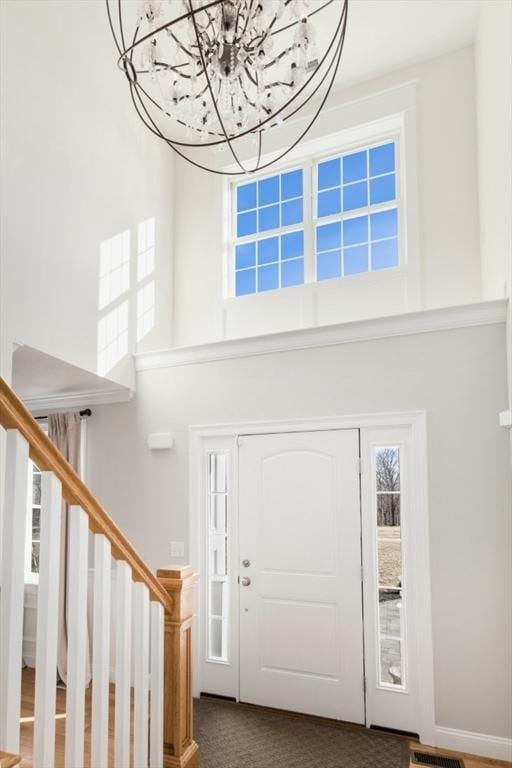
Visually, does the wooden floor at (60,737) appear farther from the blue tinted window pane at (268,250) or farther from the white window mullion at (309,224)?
the blue tinted window pane at (268,250)

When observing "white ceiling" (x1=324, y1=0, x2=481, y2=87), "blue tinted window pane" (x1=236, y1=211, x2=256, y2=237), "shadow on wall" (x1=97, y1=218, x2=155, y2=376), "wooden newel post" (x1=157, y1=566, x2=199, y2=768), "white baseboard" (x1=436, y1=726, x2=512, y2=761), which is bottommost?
"white baseboard" (x1=436, y1=726, x2=512, y2=761)

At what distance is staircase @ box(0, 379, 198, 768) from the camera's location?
1.35 m

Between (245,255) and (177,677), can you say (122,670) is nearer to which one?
(177,677)

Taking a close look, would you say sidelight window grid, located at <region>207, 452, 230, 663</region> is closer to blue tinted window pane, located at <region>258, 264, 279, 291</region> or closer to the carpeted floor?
the carpeted floor

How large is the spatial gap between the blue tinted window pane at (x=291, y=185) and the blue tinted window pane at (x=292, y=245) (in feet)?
1.25

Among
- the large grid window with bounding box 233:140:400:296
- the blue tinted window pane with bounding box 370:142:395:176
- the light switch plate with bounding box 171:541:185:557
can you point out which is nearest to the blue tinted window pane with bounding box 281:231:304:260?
the large grid window with bounding box 233:140:400:296

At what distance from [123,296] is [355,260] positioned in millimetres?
1982

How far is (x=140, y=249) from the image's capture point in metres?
4.52

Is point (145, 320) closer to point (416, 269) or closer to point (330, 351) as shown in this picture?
point (330, 351)

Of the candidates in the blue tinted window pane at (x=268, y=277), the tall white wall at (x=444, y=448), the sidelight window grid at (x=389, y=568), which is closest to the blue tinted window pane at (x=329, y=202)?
the blue tinted window pane at (x=268, y=277)

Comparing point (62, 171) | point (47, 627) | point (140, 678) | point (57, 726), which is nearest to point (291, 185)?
point (62, 171)

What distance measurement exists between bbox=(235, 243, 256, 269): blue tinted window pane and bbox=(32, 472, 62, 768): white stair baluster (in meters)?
3.72

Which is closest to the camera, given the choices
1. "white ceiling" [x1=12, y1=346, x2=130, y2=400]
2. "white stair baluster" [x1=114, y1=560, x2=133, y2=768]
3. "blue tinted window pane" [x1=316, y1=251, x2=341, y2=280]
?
"white stair baluster" [x1=114, y1=560, x2=133, y2=768]

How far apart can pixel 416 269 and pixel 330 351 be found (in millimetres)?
1098
